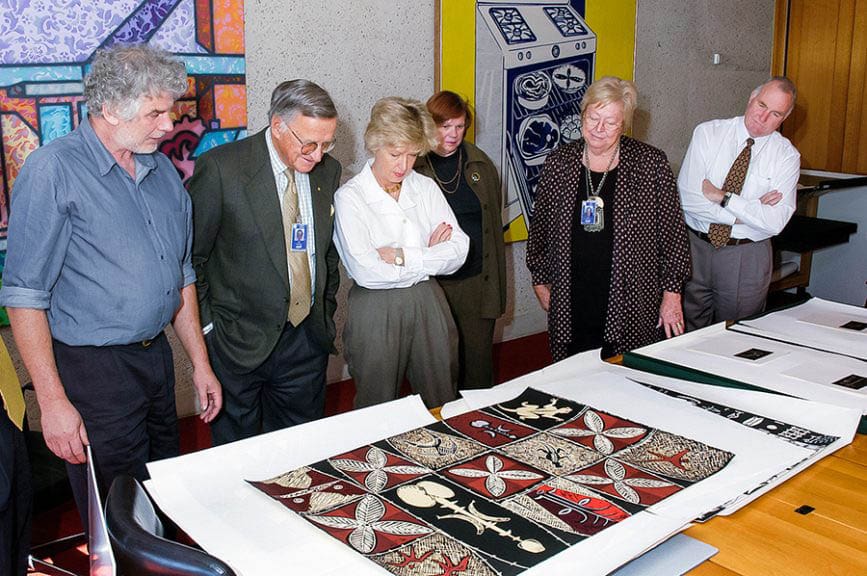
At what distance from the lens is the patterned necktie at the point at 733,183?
333 centimetres

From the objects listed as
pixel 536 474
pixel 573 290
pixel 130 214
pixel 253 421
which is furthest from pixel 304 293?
pixel 536 474

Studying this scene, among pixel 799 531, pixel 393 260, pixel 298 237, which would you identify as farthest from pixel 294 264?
pixel 799 531

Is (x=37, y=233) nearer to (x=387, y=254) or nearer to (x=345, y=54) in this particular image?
(x=387, y=254)

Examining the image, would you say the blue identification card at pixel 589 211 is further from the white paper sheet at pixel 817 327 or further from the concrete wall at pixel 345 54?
the concrete wall at pixel 345 54

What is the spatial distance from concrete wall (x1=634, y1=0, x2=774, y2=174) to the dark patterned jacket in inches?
118

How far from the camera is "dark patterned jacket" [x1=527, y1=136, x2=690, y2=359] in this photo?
2.91 m

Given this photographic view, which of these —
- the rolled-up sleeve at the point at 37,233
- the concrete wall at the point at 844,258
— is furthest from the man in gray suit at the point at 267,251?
the concrete wall at the point at 844,258

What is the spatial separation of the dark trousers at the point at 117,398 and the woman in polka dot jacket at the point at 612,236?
4.69 ft

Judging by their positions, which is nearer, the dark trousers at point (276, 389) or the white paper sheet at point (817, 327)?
the white paper sheet at point (817, 327)

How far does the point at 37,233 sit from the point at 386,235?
3.52 feet

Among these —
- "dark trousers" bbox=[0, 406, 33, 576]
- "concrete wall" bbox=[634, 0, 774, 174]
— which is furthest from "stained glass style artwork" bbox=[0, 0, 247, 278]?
"concrete wall" bbox=[634, 0, 774, 174]

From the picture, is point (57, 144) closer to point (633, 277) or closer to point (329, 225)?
point (329, 225)

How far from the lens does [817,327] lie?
243cm

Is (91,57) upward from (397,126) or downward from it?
upward
